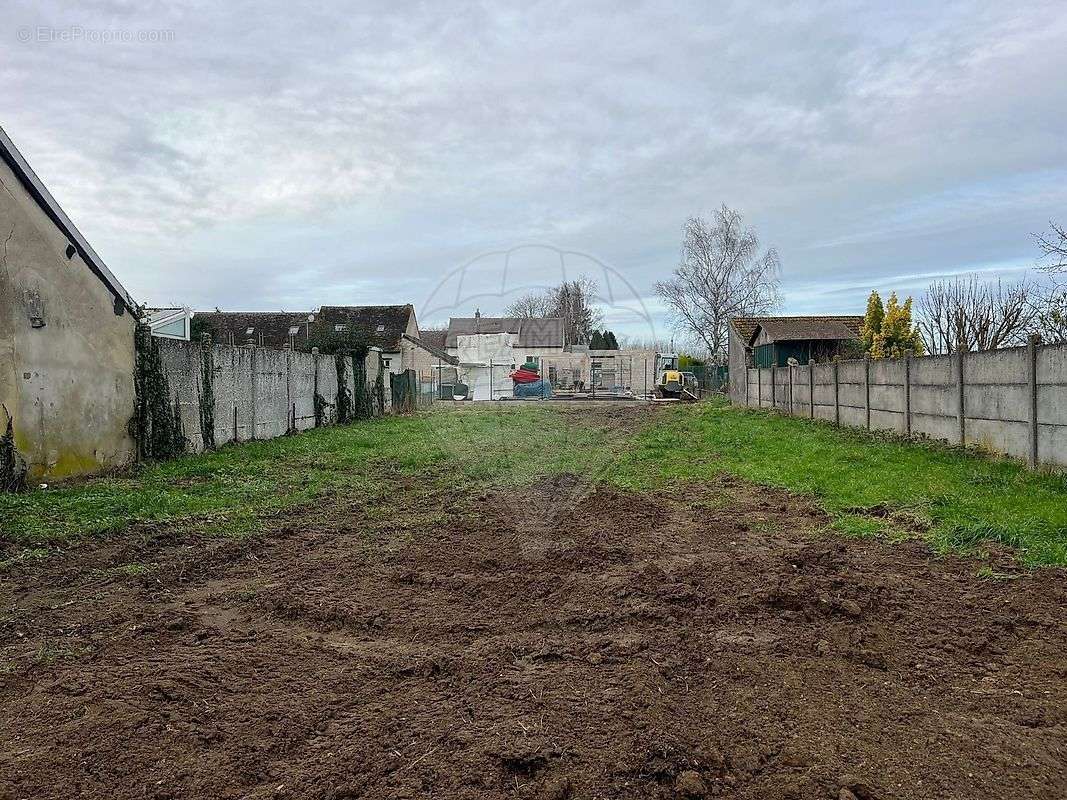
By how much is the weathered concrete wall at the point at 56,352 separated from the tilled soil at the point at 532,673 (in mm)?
3677

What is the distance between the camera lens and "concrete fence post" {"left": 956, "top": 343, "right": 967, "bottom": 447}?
10567 mm

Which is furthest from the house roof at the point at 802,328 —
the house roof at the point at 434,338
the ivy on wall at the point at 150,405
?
the house roof at the point at 434,338

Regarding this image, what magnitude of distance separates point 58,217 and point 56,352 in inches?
67.4

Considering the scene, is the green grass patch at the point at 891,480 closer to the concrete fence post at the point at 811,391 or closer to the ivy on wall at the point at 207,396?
the concrete fence post at the point at 811,391

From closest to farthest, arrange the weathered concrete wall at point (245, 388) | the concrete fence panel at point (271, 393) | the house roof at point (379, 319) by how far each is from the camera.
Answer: the weathered concrete wall at point (245, 388)
the concrete fence panel at point (271, 393)
the house roof at point (379, 319)

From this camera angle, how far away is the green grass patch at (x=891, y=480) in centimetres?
606

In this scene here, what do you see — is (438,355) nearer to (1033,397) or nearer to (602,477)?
(602,477)

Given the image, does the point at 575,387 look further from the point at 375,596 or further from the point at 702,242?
the point at 375,596

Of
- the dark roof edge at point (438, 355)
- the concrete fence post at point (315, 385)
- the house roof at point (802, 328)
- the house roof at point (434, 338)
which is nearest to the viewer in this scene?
the concrete fence post at point (315, 385)

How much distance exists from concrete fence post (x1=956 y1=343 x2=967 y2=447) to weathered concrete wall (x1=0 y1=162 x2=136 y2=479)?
12355 millimetres

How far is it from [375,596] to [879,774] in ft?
10.5

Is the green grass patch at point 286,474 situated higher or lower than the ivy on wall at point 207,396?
lower

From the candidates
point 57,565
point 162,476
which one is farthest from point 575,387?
point 57,565

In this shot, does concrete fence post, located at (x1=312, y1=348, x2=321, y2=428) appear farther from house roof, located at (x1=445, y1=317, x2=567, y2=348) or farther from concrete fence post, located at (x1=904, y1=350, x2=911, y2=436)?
concrete fence post, located at (x1=904, y1=350, x2=911, y2=436)
